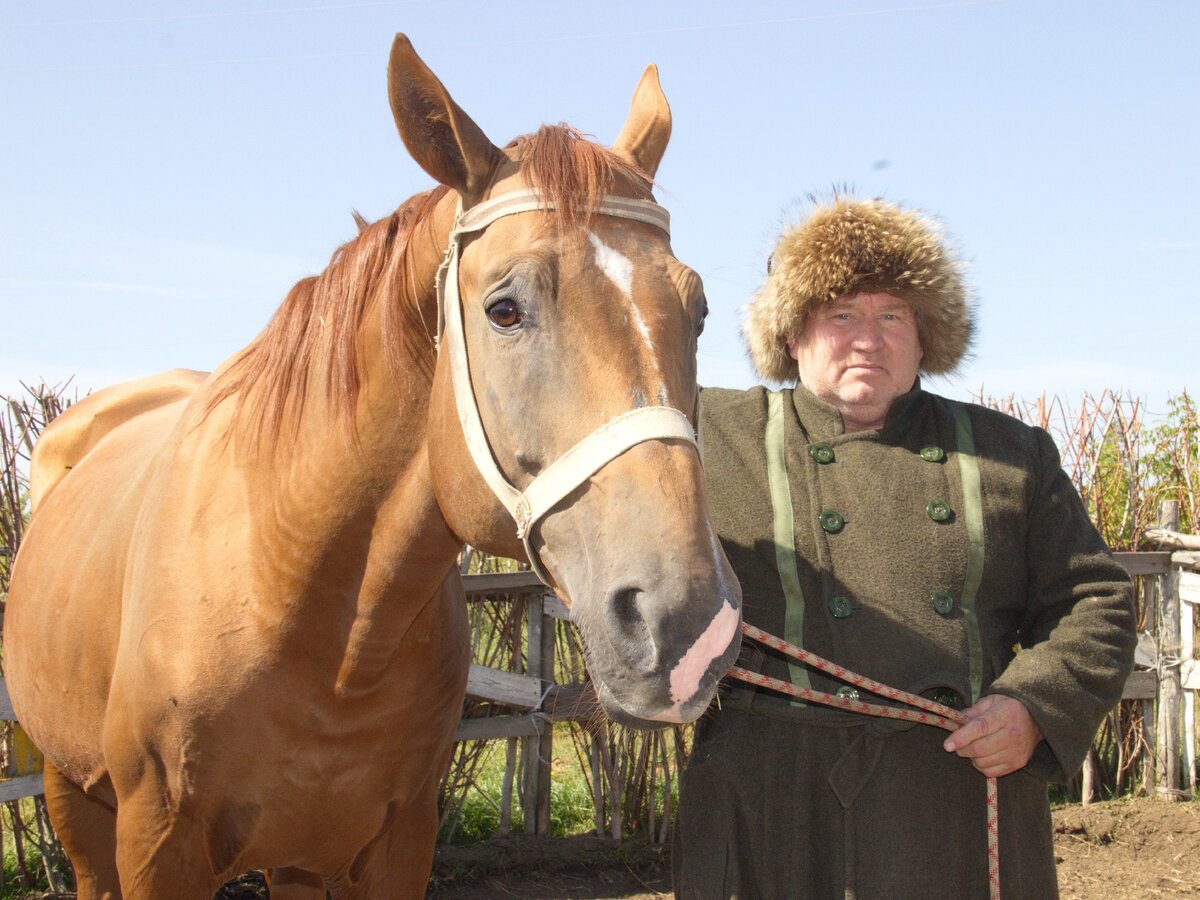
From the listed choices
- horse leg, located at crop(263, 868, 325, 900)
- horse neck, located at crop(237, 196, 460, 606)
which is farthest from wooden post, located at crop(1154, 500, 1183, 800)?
horse neck, located at crop(237, 196, 460, 606)

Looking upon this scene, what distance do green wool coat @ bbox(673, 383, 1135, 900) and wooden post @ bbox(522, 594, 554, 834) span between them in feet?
9.95

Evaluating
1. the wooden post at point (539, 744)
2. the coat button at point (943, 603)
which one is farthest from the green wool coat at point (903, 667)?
the wooden post at point (539, 744)

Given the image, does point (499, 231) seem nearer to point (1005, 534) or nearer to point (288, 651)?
point (288, 651)

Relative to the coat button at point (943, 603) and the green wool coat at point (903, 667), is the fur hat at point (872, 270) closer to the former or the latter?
the green wool coat at point (903, 667)

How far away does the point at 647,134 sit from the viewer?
87.4 inches

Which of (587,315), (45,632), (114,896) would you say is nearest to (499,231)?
(587,315)

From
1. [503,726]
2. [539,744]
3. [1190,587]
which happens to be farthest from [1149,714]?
[503,726]

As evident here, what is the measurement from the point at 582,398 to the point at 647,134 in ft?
2.66

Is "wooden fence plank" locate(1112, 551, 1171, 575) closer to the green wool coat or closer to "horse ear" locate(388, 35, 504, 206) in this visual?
the green wool coat

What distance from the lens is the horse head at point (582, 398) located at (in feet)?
4.95

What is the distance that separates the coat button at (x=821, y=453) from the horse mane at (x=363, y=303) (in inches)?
31.7

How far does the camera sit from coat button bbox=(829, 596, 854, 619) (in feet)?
7.55

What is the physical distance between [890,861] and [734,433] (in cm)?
99

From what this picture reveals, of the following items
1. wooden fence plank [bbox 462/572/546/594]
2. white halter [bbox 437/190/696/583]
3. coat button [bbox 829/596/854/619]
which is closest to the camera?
white halter [bbox 437/190/696/583]
